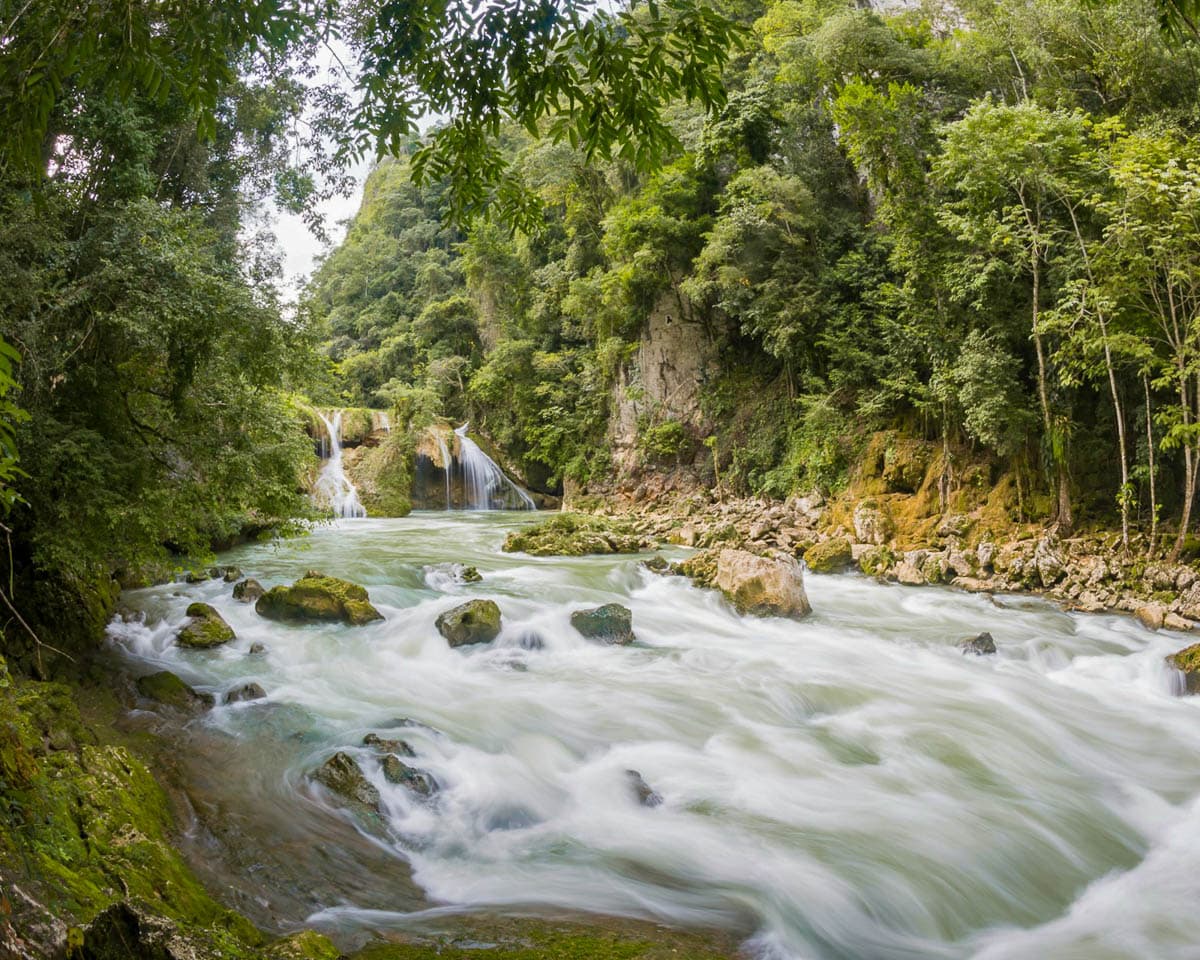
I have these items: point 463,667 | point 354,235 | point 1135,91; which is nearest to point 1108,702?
point 463,667

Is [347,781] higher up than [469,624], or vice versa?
[469,624]

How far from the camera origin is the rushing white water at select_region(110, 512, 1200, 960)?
152 inches

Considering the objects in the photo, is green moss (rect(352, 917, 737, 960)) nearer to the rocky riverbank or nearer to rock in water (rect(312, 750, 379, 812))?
rock in water (rect(312, 750, 379, 812))

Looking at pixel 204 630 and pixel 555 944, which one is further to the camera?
pixel 204 630

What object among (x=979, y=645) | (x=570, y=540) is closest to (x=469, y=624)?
(x=979, y=645)

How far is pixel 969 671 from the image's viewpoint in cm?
777

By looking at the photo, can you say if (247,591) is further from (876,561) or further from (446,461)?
(446,461)

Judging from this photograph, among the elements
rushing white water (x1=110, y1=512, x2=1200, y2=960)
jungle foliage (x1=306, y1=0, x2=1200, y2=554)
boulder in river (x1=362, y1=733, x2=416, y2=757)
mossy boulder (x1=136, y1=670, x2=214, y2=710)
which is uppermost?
jungle foliage (x1=306, y1=0, x2=1200, y2=554)

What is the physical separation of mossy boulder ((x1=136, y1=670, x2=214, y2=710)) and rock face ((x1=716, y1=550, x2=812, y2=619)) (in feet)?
21.6

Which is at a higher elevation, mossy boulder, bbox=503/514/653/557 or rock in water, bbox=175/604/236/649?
mossy boulder, bbox=503/514/653/557

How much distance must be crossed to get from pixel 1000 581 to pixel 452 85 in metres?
11.2

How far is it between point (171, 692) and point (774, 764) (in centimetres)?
503

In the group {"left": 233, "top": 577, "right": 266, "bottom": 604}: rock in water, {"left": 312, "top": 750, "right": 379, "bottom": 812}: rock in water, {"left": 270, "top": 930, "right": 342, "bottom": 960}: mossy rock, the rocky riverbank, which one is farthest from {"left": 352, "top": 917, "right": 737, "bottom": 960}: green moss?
the rocky riverbank

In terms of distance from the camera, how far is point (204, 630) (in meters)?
7.64
